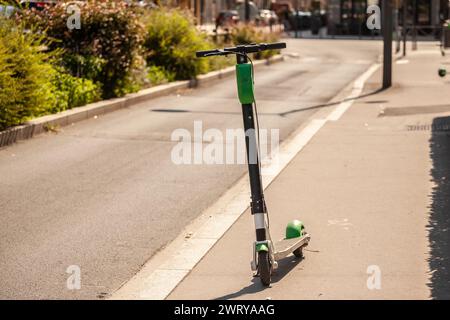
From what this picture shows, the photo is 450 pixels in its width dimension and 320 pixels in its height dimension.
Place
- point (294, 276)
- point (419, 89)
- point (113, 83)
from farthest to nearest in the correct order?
1. point (419, 89)
2. point (113, 83)
3. point (294, 276)

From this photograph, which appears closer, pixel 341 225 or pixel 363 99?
pixel 341 225

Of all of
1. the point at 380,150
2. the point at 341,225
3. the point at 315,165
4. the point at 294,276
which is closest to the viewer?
the point at 294,276

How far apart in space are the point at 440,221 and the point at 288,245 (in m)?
2.07

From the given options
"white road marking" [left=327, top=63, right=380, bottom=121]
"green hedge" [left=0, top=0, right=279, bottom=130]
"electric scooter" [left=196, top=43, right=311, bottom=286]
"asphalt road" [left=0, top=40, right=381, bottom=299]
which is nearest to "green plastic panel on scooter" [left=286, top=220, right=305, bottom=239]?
"electric scooter" [left=196, top=43, right=311, bottom=286]

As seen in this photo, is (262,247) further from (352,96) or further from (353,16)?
(353,16)

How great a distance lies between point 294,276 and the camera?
23.1 ft

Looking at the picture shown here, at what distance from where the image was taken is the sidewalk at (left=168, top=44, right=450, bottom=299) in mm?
6738

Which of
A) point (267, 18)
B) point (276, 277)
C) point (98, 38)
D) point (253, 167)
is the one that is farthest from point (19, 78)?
point (267, 18)

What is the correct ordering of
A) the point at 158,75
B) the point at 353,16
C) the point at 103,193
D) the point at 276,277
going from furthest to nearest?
the point at 353,16 < the point at 158,75 < the point at 103,193 < the point at 276,277

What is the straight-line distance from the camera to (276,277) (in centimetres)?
703

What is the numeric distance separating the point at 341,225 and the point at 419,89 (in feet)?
50.2

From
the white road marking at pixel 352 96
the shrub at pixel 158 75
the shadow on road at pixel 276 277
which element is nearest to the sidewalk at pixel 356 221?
the shadow on road at pixel 276 277
